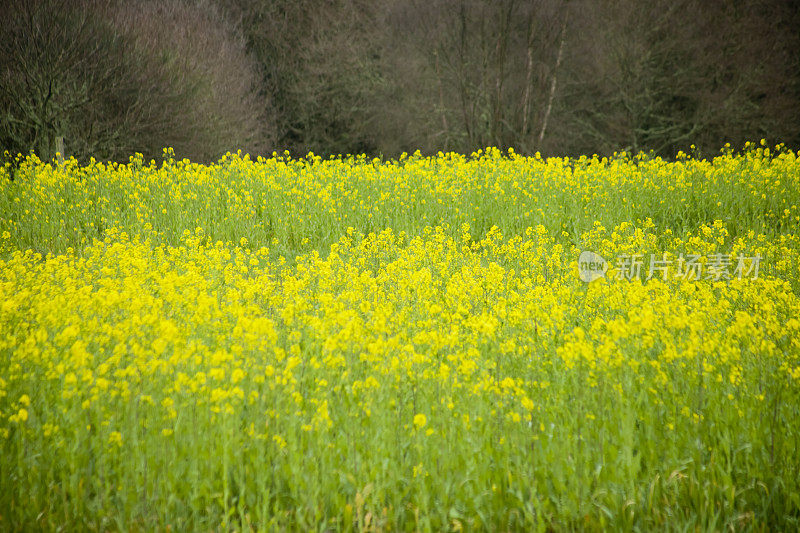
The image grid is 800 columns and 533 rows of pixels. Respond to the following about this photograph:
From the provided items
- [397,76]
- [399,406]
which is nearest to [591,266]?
[399,406]

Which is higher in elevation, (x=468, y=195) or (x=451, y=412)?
(x=468, y=195)

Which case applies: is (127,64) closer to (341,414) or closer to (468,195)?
(468,195)

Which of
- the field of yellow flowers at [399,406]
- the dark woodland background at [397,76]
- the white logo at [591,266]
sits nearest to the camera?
the field of yellow flowers at [399,406]

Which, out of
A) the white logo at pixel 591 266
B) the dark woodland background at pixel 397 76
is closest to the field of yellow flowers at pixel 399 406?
the white logo at pixel 591 266

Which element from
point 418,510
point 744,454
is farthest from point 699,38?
point 418,510

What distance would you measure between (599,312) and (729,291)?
3.70 feet

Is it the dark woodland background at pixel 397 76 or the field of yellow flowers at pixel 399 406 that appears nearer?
the field of yellow flowers at pixel 399 406

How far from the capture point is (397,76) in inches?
760

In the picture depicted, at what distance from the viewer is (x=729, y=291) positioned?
4.30 metres

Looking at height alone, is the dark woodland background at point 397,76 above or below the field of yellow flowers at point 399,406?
above

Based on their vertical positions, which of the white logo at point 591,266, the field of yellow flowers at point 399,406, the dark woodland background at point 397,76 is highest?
the dark woodland background at point 397,76

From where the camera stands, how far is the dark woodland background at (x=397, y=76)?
37.6 feet

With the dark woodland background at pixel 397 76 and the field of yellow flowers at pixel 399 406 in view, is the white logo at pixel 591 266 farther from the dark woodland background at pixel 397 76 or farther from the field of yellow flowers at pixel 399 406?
the dark woodland background at pixel 397 76

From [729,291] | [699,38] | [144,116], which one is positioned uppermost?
[699,38]
